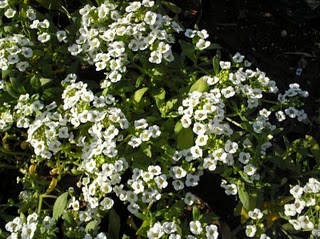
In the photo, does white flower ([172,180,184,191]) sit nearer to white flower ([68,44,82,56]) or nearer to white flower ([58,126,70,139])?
white flower ([58,126,70,139])

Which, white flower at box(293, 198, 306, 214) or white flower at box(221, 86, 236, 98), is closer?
white flower at box(293, 198, 306, 214)

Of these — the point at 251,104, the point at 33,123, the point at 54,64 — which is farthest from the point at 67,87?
the point at 251,104

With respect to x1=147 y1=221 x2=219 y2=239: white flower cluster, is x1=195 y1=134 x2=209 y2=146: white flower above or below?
above

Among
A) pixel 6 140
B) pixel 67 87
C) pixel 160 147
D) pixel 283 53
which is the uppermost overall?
pixel 67 87

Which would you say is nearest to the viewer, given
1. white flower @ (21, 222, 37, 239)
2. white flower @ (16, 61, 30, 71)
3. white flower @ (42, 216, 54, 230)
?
white flower @ (21, 222, 37, 239)

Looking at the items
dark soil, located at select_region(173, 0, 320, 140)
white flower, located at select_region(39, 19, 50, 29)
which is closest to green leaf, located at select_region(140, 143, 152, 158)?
white flower, located at select_region(39, 19, 50, 29)

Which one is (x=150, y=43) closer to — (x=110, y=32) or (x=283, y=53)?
(x=110, y=32)

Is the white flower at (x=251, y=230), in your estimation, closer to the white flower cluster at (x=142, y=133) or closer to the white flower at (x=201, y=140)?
the white flower at (x=201, y=140)

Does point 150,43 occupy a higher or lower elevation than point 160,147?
higher

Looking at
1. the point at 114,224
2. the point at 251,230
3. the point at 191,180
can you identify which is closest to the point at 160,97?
the point at 191,180
